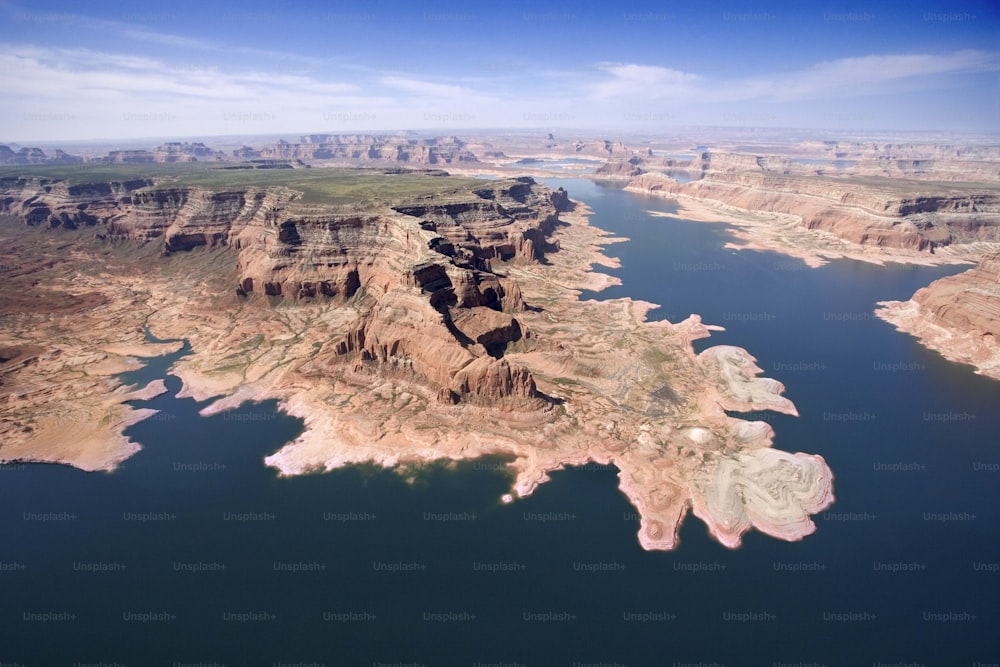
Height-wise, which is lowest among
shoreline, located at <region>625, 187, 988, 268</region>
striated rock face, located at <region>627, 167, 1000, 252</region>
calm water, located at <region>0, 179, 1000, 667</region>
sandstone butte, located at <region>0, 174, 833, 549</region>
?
calm water, located at <region>0, 179, 1000, 667</region>

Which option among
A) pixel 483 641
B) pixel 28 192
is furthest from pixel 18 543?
pixel 28 192

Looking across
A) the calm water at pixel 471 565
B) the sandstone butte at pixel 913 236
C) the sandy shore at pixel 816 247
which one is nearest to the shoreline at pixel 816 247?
the sandy shore at pixel 816 247

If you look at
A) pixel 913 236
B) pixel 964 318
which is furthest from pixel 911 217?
pixel 964 318

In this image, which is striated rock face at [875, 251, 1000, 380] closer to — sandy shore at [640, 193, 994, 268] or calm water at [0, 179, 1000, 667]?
calm water at [0, 179, 1000, 667]

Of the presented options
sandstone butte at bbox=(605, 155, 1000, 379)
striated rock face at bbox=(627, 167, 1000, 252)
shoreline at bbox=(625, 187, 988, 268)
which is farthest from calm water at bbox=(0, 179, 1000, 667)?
striated rock face at bbox=(627, 167, 1000, 252)

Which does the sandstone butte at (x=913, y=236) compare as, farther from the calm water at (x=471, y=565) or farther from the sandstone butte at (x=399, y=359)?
the sandstone butte at (x=399, y=359)

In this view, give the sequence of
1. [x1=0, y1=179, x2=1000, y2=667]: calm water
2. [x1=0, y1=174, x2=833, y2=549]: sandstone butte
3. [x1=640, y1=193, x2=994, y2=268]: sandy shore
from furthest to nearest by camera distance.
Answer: [x1=640, y1=193, x2=994, y2=268]: sandy shore
[x1=0, y1=174, x2=833, y2=549]: sandstone butte
[x1=0, y1=179, x2=1000, y2=667]: calm water

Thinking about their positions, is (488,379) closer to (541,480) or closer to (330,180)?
(541,480)
